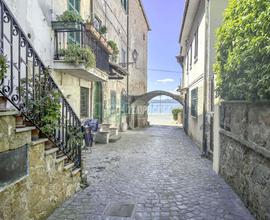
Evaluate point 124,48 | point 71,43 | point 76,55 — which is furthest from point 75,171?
point 124,48

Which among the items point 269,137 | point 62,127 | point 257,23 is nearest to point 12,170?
point 62,127

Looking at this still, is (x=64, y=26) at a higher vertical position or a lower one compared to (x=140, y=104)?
higher

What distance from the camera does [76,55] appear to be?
8.05 metres

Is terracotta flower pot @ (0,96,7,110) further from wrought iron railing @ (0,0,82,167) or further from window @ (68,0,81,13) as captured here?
window @ (68,0,81,13)

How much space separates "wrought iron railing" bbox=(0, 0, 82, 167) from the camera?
3.33 m

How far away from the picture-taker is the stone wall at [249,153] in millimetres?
3676

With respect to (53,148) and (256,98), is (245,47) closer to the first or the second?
(256,98)

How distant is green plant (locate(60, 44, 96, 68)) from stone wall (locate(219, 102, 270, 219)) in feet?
14.3

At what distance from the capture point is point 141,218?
400 cm

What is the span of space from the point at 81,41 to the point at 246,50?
19.3ft

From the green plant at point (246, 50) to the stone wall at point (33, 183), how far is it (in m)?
3.06

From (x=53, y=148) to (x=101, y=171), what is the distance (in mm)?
2719

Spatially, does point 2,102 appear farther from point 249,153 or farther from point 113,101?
point 113,101

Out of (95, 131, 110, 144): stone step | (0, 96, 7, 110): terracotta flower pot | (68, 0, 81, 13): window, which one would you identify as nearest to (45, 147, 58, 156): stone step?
(0, 96, 7, 110): terracotta flower pot
